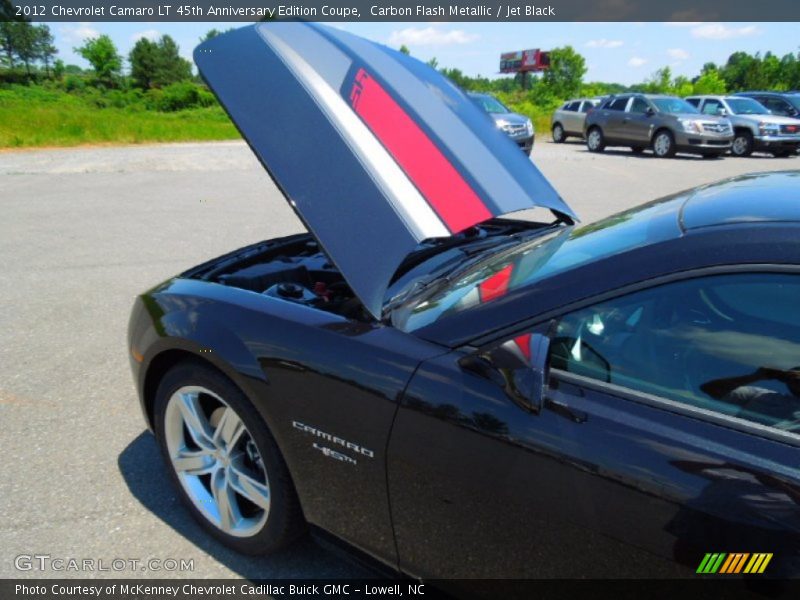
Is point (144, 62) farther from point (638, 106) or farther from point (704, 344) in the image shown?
point (704, 344)

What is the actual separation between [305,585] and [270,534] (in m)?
0.22

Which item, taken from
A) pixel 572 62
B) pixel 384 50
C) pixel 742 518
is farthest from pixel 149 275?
pixel 572 62

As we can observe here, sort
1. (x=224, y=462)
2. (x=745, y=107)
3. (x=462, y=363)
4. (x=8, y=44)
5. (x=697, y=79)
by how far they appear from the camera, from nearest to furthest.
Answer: (x=462, y=363) → (x=224, y=462) → (x=745, y=107) → (x=697, y=79) → (x=8, y=44)

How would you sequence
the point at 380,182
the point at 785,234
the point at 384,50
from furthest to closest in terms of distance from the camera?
the point at 384,50, the point at 380,182, the point at 785,234

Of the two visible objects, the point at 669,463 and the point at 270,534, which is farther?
the point at 270,534

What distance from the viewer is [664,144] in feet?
54.5

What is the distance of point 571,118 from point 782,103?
638cm

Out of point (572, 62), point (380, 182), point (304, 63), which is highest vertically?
point (304, 63)

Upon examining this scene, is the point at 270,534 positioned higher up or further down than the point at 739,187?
further down

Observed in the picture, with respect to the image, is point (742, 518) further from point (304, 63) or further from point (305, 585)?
point (304, 63)

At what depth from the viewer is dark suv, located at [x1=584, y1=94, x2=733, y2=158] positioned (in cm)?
1576

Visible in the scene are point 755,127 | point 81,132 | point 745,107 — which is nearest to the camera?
point 755,127

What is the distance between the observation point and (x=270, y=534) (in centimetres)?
225

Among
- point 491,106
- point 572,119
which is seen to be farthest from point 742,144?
point 491,106
